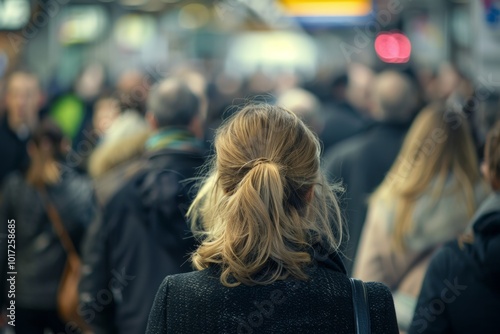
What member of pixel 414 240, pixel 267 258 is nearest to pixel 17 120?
pixel 414 240

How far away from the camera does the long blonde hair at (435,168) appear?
5.32 meters

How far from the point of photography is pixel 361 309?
112 inches

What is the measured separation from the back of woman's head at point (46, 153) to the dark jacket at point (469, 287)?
3.75 meters

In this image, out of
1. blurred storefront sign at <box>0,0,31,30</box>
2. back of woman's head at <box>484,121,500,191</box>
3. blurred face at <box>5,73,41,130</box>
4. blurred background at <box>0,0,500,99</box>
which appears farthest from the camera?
blurred background at <box>0,0,500,99</box>

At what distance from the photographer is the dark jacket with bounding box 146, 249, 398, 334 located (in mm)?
2838

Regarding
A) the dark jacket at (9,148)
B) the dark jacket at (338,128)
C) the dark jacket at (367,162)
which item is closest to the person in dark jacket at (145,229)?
the dark jacket at (367,162)

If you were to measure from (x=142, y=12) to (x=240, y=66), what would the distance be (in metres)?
4.32

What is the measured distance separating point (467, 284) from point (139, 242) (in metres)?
2.02

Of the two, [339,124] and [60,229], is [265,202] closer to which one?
[60,229]

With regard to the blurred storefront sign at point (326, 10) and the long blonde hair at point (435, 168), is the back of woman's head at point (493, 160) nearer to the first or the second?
the long blonde hair at point (435, 168)

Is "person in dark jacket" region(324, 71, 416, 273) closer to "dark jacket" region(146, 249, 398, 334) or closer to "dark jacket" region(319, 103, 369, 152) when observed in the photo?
"dark jacket" region(319, 103, 369, 152)

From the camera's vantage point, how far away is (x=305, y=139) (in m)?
3.02

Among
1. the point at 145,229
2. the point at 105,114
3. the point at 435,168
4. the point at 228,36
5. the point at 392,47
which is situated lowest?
the point at 228,36

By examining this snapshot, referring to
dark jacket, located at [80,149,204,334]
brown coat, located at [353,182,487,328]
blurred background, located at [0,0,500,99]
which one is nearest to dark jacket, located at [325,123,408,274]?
brown coat, located at [353,182,487,328]
